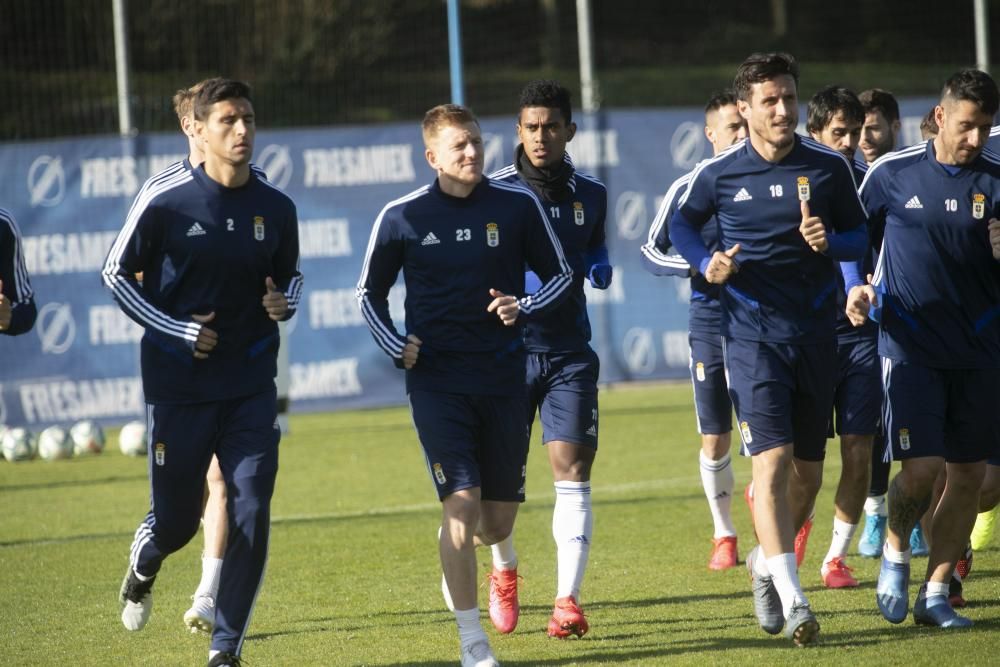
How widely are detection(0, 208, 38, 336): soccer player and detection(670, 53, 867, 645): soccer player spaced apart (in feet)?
11.4

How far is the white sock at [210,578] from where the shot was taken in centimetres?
668

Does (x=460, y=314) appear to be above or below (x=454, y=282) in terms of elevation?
below

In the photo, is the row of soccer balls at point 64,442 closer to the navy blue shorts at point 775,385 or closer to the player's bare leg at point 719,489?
the player's bare leg at point 719,489

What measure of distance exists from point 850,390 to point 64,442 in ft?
31.3

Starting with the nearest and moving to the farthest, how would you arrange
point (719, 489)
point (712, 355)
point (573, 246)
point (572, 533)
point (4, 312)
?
point (572, 533), point (4, 312), point (573, 246), point (712, 355), point (719, 489)

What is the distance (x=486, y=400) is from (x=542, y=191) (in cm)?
149

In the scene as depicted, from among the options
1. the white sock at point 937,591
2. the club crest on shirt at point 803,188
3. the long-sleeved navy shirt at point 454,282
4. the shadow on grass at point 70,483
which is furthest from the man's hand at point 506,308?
the shadow on grass at point 70,483

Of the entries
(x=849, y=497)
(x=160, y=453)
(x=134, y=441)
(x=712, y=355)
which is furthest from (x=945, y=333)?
(x=134, y=441)

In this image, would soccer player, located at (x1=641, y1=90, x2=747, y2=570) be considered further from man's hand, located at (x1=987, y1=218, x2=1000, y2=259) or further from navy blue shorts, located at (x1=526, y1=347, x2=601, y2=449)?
man's hand, located at (x1=987, y1=218, x2=1000, y2=259)

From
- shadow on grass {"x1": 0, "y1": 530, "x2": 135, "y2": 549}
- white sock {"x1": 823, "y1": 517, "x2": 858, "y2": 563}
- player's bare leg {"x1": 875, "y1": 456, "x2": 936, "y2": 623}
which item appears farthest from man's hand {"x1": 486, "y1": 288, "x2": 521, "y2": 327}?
shadow on grass {"x1": 0, "y1": 530, "x2": 135, "y2": 549}

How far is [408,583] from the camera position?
812cm

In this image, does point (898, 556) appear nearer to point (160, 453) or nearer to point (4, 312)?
point (160, 453)

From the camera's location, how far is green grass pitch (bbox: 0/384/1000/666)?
21.1 ft

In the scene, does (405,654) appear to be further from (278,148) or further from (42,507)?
(278,148)
